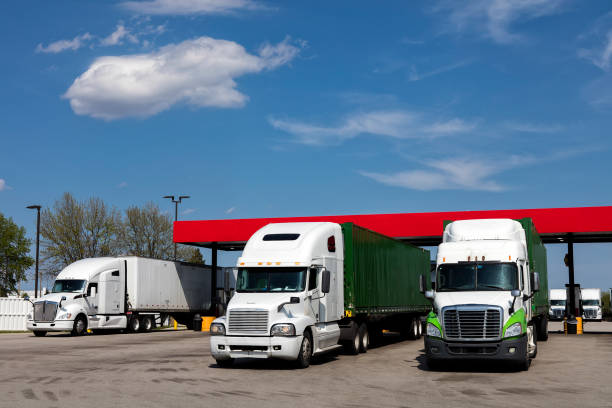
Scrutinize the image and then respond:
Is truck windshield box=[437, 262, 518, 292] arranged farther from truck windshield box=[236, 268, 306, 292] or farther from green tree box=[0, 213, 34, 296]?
green tree box=[0, 213, 34, 296]

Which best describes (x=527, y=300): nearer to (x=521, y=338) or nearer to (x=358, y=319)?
(x=521, y=338)

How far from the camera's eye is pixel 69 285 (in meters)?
33.7

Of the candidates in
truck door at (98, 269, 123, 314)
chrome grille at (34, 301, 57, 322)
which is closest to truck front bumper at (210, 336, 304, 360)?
chrome grille at (34, 301, 57, 322)

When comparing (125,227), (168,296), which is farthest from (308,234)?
(125,227)

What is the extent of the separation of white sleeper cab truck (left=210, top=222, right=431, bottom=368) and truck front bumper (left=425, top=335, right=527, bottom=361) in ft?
5.93

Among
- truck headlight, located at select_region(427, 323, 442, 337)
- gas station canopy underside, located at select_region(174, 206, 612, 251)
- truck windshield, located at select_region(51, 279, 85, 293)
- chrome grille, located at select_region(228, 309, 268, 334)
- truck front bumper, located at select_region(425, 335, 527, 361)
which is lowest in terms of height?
truck front bumper, located at select_region(425, 335, 527, 361)

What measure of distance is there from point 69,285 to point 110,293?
2.05m

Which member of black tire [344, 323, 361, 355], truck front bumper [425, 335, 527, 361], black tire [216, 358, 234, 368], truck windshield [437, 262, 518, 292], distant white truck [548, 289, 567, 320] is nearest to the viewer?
truck front bumper [425, 335, 527, 361]

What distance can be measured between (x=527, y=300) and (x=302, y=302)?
5.35 m

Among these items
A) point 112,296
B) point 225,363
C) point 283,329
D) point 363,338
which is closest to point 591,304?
point 112,296

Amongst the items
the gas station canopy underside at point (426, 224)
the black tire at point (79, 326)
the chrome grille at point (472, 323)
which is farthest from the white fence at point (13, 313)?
the chrome grille at point (472, 323)

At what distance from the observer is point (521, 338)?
15.3m

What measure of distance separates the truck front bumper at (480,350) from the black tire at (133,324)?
24.0 m

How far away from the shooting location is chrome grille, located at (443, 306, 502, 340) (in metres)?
15.3
